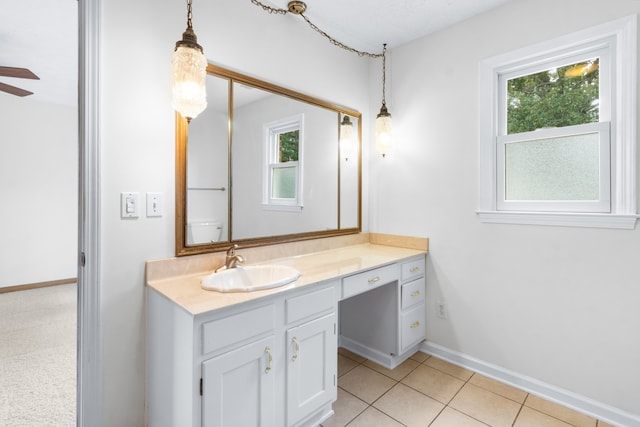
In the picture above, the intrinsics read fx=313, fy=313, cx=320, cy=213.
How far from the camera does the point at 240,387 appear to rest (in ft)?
4.26

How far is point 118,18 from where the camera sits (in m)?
1.45

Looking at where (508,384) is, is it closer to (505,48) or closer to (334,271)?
(334,271)

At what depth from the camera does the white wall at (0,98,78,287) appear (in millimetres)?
3914

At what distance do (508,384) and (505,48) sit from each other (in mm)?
2200

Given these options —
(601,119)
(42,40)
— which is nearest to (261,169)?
(601,119)

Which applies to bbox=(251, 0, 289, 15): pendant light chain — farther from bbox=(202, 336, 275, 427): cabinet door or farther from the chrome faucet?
bbox=(202, 336, 275, 427): cabinet door

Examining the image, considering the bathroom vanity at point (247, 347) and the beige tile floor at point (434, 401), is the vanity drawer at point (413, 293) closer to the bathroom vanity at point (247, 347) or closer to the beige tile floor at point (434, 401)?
the bathroom vanity at point (247, 347)

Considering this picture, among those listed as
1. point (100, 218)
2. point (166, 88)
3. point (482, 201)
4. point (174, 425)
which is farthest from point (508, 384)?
point (166, 88)

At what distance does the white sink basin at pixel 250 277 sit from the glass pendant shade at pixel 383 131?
1303mm

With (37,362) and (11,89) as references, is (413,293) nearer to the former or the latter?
(37,362)

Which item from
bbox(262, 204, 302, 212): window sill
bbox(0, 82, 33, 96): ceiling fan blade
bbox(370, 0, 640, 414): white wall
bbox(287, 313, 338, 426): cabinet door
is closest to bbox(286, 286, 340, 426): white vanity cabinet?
bbox(287, 313, 338, 426): cabinet door

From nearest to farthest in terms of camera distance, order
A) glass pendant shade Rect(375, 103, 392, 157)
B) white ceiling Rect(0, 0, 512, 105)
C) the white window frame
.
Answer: the white window frame, white ceiling Rect(0, 0, 512, 105), glass pendant shade Rect(375, 103, 392, 157)

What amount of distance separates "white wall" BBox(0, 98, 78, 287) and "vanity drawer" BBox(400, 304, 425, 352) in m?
4.58

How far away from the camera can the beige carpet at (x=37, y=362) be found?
5.68 ft
